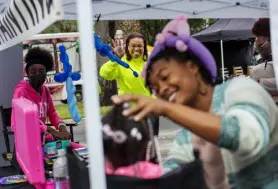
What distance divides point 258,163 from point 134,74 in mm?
3782

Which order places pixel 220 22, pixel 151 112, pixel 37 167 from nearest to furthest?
pixel 151 112 < pixel 37 167 < pixel 220 22

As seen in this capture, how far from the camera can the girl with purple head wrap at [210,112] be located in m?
1.50

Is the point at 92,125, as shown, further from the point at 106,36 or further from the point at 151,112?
the point at 106,36

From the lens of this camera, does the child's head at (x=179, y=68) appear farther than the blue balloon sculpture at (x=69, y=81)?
No

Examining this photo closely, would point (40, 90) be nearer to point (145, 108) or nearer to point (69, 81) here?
point (69, 81)

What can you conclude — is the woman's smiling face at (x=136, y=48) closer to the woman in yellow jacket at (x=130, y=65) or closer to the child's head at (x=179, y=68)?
the woman in yellow jacket at (x=130, y=65)

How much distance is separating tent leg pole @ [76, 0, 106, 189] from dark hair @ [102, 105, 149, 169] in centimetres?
8

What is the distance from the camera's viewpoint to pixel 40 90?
5051 mm

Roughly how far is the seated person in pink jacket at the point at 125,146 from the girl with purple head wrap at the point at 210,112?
9 cm

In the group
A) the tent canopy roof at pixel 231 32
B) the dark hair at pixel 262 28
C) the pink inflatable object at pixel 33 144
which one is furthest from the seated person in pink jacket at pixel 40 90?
the tent canopy roof at pixel 231 32

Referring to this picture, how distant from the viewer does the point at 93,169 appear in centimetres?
154

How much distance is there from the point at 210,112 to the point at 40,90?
3.45 m

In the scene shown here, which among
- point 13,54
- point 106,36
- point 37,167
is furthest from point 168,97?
point 106,36

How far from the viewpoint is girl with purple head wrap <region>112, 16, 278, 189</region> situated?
150cm
